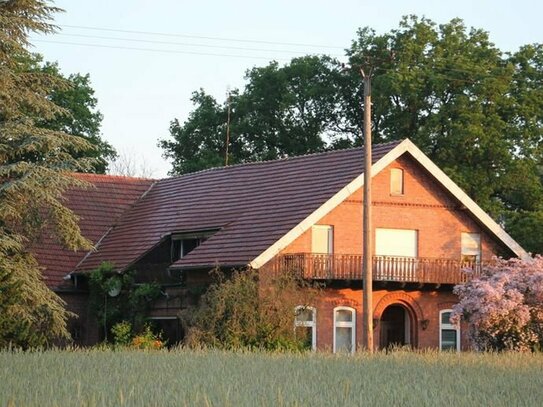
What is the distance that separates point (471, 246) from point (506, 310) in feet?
23.0

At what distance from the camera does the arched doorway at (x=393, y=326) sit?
Result: 44969 mm

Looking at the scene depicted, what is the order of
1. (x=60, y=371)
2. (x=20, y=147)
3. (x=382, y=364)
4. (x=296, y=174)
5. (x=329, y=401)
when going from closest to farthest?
(x=329, y=401) → (x=60, y=371) → (x=382, y=364) → (x=20, y=147) → (x=296, y=174)

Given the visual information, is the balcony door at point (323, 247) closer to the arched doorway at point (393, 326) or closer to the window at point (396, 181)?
the window at point (396, 181)

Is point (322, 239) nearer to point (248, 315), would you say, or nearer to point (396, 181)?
point (396, 181)

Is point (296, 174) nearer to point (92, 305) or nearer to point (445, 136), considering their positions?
point (92, 305)

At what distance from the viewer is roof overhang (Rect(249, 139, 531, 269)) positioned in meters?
40.5

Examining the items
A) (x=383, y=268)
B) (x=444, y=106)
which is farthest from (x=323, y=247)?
(x=444, y=106)

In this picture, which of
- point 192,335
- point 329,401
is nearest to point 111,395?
point 329,401

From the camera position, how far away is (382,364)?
26.2m

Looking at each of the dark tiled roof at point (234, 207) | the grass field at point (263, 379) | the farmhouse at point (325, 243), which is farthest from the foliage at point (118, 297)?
the grass field at point (263, 379)

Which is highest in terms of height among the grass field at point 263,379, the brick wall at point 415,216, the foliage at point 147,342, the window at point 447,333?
the brick wall at point 415,216

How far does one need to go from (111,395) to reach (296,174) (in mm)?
28024

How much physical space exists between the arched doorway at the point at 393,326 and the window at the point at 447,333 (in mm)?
1203

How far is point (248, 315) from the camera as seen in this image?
38.6 m
